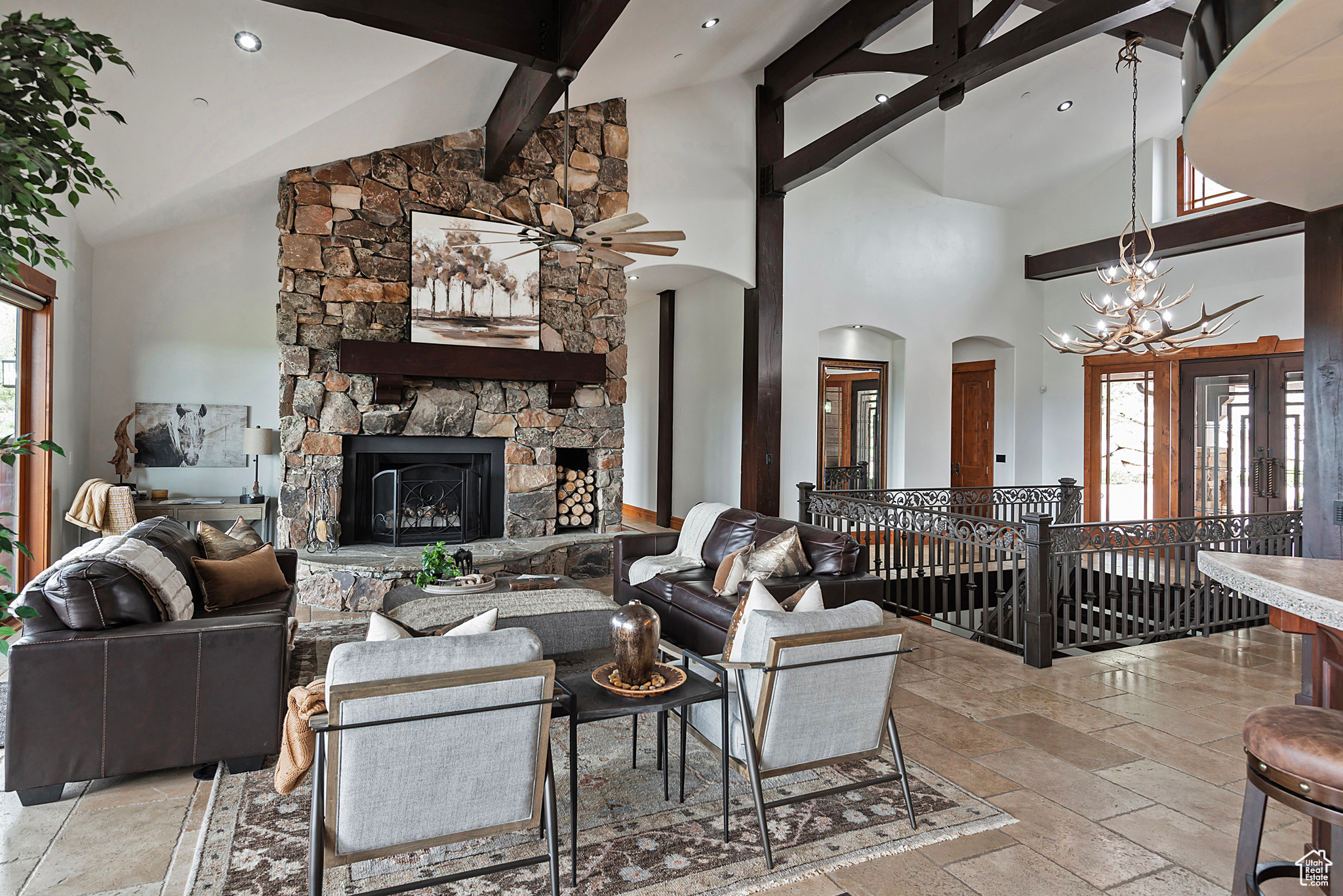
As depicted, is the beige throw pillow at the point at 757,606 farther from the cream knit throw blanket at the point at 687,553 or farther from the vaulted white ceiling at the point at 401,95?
the vaulted white ceiling at the point at 401,95

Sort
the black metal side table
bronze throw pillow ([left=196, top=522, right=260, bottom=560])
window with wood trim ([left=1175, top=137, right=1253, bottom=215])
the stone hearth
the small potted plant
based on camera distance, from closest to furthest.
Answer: the black metal side table
bronze throw pillow ([left=196, top=522, right=260, bottom=560])
the small potted plant
the stone hearth
window with wood trim ([left=1175, top=137, right=1253, bottom=215])

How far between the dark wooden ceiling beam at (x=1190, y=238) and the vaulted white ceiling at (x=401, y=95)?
3.06 feet

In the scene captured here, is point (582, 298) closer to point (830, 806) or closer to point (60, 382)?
point (60, 382)

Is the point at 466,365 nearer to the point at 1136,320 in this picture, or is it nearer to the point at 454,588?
the point at 454,588

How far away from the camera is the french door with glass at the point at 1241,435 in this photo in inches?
291

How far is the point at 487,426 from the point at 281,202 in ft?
7.77

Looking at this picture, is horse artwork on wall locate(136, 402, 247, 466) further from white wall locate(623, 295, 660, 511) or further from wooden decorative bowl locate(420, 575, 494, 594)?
white wall locate(623, 295, 660, 511)

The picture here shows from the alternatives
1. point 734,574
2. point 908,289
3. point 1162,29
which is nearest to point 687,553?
point 734,574

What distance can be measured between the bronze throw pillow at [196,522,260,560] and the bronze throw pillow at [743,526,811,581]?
2.77 metres

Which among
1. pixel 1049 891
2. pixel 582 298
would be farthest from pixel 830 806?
pixel 582 298

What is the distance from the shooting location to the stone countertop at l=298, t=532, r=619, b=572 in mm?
5562

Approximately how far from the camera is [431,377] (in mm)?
6281

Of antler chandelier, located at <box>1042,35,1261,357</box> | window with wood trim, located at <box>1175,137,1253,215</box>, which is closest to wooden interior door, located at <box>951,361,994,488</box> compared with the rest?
window with wood trim, located at <box>1175,137,1253,215</box>

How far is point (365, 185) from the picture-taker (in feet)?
19.8
